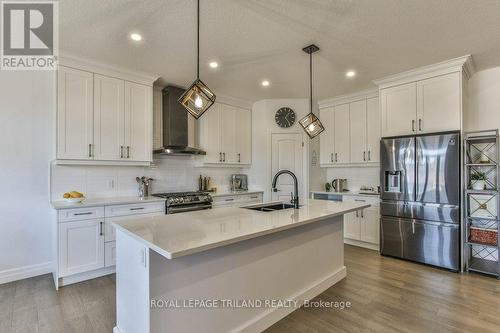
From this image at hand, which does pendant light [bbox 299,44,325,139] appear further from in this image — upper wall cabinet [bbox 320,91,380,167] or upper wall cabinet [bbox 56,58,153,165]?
upper wall cabinet [bbox 56,58,153,165]

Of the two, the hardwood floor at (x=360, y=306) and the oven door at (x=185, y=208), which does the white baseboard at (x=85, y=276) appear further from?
the oven door at (x=185, y=208)

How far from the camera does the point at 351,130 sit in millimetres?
4883

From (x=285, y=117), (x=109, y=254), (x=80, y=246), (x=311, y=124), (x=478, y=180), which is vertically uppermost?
(x=285, y=117)

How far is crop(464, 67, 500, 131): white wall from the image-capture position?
3605mm

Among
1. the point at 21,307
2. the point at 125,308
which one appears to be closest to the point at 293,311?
the point at 125,308

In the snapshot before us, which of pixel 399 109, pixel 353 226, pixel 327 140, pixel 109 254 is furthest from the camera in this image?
pixel 327 140

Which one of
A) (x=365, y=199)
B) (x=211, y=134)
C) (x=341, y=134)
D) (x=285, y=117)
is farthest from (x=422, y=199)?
(x=211, y=134)

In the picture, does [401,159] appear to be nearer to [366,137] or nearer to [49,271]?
[366,137]

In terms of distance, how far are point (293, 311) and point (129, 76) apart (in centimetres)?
355

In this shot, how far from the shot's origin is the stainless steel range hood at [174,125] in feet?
13.5

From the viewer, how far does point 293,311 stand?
243 centimetres

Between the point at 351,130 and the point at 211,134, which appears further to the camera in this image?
the point at 351,130

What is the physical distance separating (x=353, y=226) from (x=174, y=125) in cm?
350

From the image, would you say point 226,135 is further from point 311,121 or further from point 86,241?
point 86,241
